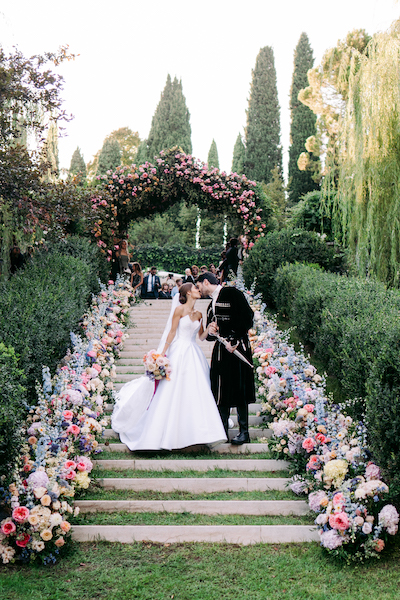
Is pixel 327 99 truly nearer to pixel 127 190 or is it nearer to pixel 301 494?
pixel 127 190

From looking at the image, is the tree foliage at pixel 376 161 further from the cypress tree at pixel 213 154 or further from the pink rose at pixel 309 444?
the cypress tree at pixel 213 154

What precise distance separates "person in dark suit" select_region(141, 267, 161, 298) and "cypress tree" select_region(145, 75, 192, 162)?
3046 cm

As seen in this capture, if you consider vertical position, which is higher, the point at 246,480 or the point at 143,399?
the point at 143,399

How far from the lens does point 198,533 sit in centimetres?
439

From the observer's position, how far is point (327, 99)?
89.2 feet

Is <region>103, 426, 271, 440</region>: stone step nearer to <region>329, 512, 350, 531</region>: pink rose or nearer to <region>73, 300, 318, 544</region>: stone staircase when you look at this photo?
<region>73, 300, 318, 544</region>: stone staircase

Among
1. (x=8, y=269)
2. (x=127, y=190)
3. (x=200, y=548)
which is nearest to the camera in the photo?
(x=200, y=548)

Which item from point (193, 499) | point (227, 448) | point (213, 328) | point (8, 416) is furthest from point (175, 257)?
point (8, 416)

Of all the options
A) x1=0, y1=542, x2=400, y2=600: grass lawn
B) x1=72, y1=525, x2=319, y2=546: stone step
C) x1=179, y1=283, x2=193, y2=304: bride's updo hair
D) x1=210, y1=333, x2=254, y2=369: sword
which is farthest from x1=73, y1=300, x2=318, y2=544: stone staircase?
x1=179, y1=283, x2=193, y2=304: bride's updo hair

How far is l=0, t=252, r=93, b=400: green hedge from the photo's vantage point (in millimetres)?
5539

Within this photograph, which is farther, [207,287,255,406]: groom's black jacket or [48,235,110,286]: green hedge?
[48,235,110,286]: green hedge

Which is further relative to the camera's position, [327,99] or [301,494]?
[327,99]

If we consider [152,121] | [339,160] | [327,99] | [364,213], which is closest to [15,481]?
[364,213]

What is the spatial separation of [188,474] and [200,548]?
46.7 inches
